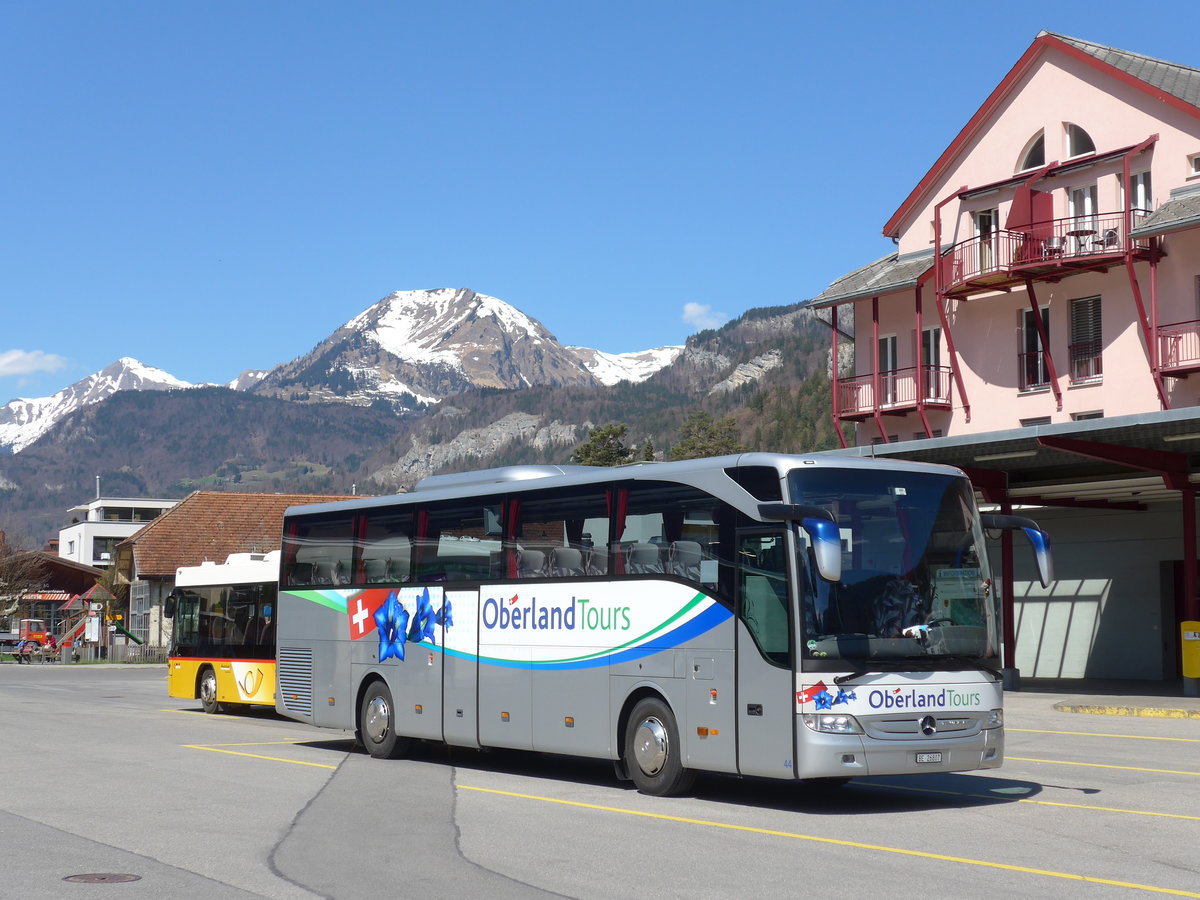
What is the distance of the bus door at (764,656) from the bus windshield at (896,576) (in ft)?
0.82

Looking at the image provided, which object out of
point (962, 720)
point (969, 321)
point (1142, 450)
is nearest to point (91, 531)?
point (969, 321)

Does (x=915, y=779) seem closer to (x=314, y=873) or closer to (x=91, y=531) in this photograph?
(x=314, y=873)

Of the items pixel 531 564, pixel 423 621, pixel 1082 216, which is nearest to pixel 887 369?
pixel 1082 216

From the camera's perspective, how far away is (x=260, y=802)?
13656 mm

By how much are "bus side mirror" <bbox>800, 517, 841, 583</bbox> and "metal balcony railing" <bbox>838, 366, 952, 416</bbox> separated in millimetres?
30681

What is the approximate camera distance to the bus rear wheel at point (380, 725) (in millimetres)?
18250

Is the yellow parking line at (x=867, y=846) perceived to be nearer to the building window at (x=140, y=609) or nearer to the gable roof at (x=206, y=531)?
the gable roof at (x=206, y=531)

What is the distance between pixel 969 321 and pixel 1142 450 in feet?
47.1

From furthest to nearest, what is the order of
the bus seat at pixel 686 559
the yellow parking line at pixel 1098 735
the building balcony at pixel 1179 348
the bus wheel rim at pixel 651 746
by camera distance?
the building balcony at pixel 1179 348, the yellow parking line at pixel 1098 735, the bus wheel rim at pixel 651 746, the bus seat at pixel 686 559

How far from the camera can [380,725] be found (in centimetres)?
1848

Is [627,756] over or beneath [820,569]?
beneath

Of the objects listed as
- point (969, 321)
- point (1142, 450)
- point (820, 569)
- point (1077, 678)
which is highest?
point (969, 321)

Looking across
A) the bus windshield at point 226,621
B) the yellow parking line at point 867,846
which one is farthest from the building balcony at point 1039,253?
the yellow parking line at point 867,846

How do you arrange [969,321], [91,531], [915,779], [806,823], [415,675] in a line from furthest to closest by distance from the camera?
[91,531] < [969,321] < [415,675] < [915,779] < [806,823]
